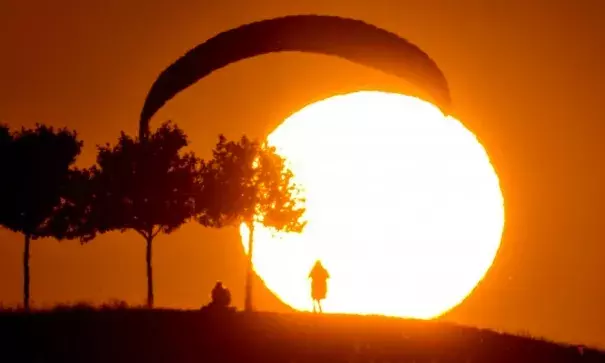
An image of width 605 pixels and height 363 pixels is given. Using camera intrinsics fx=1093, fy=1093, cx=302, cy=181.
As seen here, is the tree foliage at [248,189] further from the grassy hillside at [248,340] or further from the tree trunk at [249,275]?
the grassy hillside at [248,340]

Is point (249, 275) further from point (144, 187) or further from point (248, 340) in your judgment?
point (248, 340)

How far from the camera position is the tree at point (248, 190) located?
6019 cm

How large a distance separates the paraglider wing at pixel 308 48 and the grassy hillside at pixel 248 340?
24.5 feet

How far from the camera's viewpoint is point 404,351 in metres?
39.6

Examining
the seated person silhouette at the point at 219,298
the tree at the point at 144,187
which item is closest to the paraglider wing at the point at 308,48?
the seated person silhouette at the point at 219,298

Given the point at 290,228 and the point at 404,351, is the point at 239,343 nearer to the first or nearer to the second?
the point at 404,351

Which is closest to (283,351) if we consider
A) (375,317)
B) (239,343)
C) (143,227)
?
(239,343)

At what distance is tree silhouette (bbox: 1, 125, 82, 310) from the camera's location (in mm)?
57531

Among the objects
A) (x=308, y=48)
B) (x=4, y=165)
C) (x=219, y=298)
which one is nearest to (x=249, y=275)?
(x=4, y=165)

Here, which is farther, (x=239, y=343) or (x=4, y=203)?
(x=4, y=203)

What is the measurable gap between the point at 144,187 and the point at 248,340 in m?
20.2

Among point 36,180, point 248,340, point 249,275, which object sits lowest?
point 248,340

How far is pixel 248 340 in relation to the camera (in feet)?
128

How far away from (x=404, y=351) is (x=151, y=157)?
23.3 meters
